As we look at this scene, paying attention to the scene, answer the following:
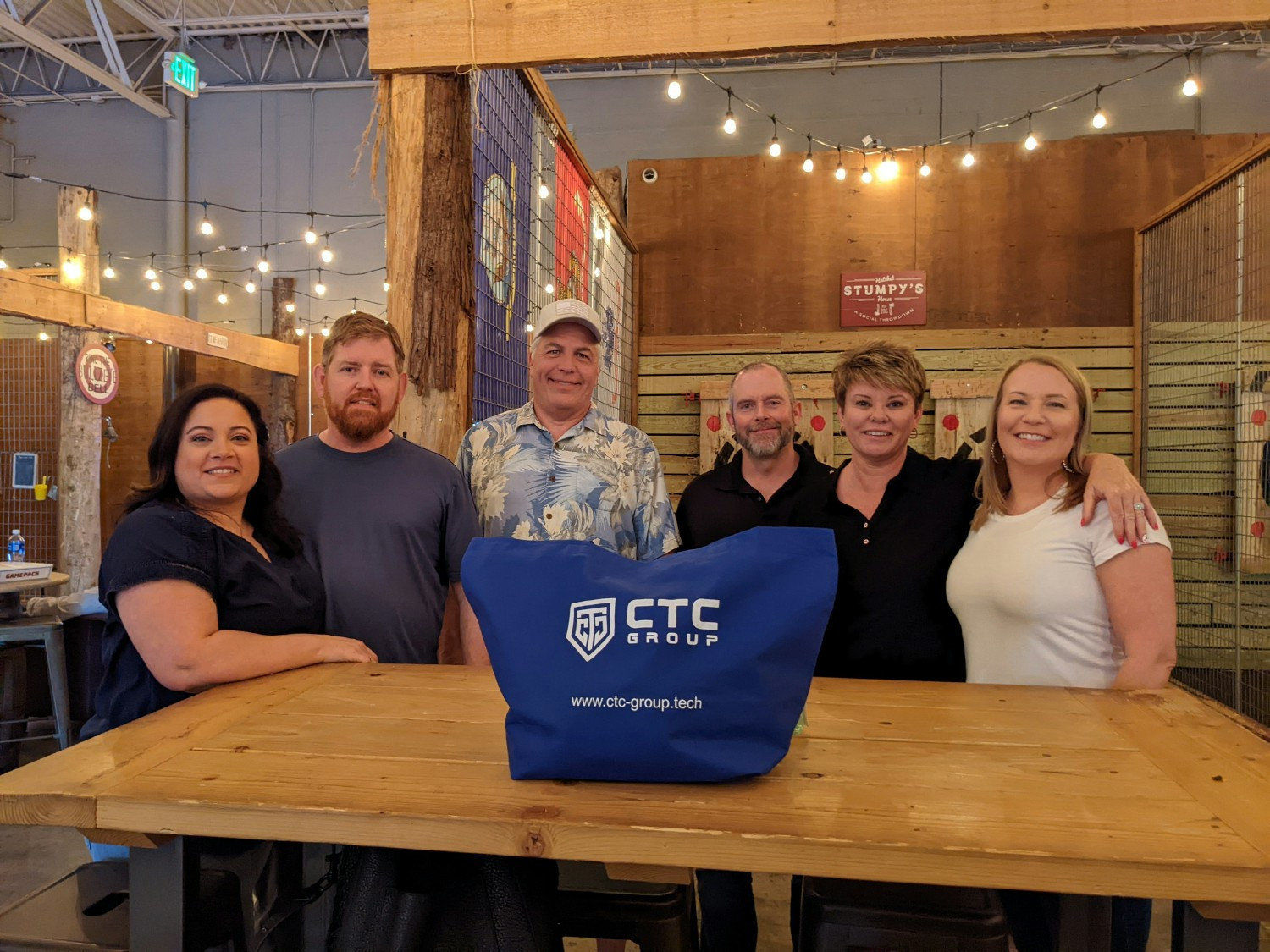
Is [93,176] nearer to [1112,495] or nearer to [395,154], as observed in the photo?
[395,154]

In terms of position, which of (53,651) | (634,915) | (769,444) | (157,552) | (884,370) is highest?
(884,370)

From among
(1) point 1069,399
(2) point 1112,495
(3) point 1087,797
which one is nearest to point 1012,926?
(3) point 1087,797

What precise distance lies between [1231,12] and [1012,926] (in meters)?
2.41

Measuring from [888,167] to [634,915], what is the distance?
18.9 ft

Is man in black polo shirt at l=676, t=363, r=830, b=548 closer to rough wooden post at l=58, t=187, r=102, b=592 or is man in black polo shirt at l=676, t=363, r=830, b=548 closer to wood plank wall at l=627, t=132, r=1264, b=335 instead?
wood plank wall at l=627, t=132, r=1264, b=335

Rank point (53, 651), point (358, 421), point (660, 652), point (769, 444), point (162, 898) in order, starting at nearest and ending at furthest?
point (660, 652)
point (162, 898)
point (358, 421)
point (769, 444)
point (53, 651)

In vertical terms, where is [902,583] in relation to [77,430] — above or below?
below

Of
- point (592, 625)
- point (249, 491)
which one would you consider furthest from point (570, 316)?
point (592, 625)

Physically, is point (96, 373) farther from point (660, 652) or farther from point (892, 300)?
point (660, 652)

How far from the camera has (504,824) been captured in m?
1.07

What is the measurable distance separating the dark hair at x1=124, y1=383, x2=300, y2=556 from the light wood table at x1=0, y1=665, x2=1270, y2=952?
54 cm

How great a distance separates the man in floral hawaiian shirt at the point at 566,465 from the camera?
2537 mm

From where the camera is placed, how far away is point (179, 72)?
899 centimetres

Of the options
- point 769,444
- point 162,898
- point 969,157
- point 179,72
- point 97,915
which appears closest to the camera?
point 162,898
